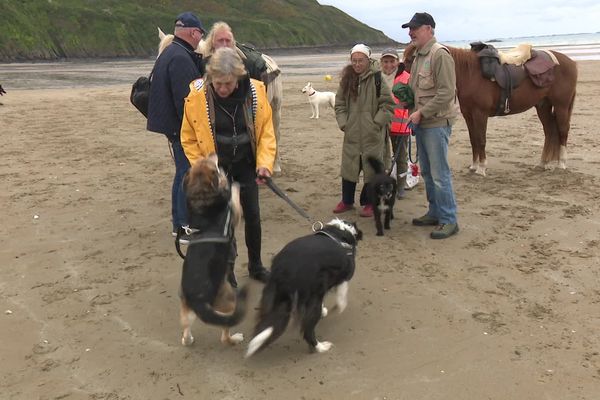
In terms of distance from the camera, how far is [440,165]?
5320 millimetres

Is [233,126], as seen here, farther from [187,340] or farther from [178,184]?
[187,340]

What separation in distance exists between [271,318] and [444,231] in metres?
2.89

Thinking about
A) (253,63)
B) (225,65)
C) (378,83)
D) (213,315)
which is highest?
(225,65)

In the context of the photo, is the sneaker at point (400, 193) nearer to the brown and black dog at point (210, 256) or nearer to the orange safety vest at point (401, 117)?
Result: the orange safety vest at point (401, 117)

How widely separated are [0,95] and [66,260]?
1602cm

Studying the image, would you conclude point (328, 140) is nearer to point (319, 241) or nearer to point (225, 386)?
point (319, 241)

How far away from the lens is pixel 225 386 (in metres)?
3.07

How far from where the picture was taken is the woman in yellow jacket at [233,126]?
3.77 m

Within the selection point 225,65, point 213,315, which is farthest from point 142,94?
point 213,315

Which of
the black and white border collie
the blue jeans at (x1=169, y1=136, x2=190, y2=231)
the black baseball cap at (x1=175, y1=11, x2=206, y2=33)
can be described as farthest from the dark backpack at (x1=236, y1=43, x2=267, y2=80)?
the black and white border collie

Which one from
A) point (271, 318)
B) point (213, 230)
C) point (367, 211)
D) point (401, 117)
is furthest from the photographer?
point (401, 117)

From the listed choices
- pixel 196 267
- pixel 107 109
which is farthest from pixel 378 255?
pixel 107 109

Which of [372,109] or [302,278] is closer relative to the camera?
[302,278]

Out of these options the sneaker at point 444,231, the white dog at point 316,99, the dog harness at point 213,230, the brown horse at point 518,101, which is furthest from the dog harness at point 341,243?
the white dog at point 316,99
